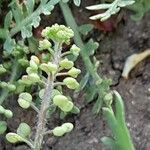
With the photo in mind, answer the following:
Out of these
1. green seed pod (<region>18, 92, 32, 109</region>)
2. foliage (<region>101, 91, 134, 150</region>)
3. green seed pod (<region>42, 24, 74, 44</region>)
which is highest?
green seed pod (<region>42, 24, 74, 44</region>)

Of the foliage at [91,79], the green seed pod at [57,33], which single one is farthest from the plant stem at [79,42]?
the green seed pod at [57,33]

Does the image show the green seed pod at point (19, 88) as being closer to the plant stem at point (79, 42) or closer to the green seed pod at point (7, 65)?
the green seed pod at point (7, 65)

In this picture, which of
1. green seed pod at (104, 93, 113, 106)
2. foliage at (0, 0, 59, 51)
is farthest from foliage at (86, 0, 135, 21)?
green seed pod at (104, 93, 113, 106)

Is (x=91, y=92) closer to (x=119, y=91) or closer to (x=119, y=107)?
(x=119, y=91)

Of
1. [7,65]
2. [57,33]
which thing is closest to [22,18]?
[7,65]

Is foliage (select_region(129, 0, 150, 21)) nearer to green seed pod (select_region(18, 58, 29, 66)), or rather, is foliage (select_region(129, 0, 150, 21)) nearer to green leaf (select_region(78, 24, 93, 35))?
green leaf (select_region(78, 24, 93, 35))

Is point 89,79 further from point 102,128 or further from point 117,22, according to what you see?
point 117,22

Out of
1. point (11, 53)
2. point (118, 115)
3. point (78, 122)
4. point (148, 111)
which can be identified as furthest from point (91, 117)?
point (118, 115)
